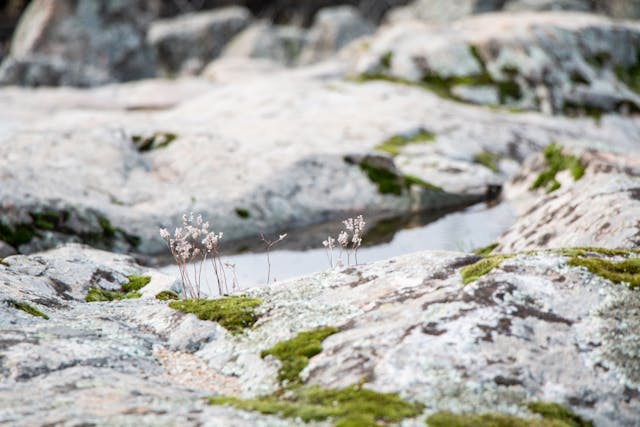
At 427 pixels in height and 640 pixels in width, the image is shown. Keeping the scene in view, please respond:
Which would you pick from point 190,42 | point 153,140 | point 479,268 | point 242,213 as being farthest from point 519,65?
point 190,42

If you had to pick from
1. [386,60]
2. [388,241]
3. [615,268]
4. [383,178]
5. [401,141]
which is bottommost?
[388,241]

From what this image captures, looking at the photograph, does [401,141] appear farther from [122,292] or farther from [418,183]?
[122,292]

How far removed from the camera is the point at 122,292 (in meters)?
13.6

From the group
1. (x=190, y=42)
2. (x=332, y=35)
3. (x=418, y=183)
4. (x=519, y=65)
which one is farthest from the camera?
(x=190, y=42)

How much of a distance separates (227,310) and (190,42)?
67054mm

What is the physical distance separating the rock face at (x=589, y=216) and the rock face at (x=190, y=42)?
58.8 meters

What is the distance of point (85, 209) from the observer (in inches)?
789

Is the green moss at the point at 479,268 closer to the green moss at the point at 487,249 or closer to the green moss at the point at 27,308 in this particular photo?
the green moss at the point at 27,308

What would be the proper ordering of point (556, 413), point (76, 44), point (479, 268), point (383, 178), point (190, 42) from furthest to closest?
point (190, 42), point (76, 44), point (383, 178), point (479, 268), point (556, 413)

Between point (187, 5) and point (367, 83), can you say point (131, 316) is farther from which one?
point (187, 5)

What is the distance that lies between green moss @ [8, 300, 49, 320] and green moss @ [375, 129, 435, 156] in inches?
717

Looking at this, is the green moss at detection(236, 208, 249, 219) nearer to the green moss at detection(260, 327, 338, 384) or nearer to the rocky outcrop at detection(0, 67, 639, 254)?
the rocky outcrop at detection(0, 67, 639, 254)

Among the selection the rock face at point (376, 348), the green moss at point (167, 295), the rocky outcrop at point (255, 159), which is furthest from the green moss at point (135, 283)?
the rocky outcrop at point (255, 159)

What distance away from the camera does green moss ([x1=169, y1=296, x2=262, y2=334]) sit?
10055 mm
